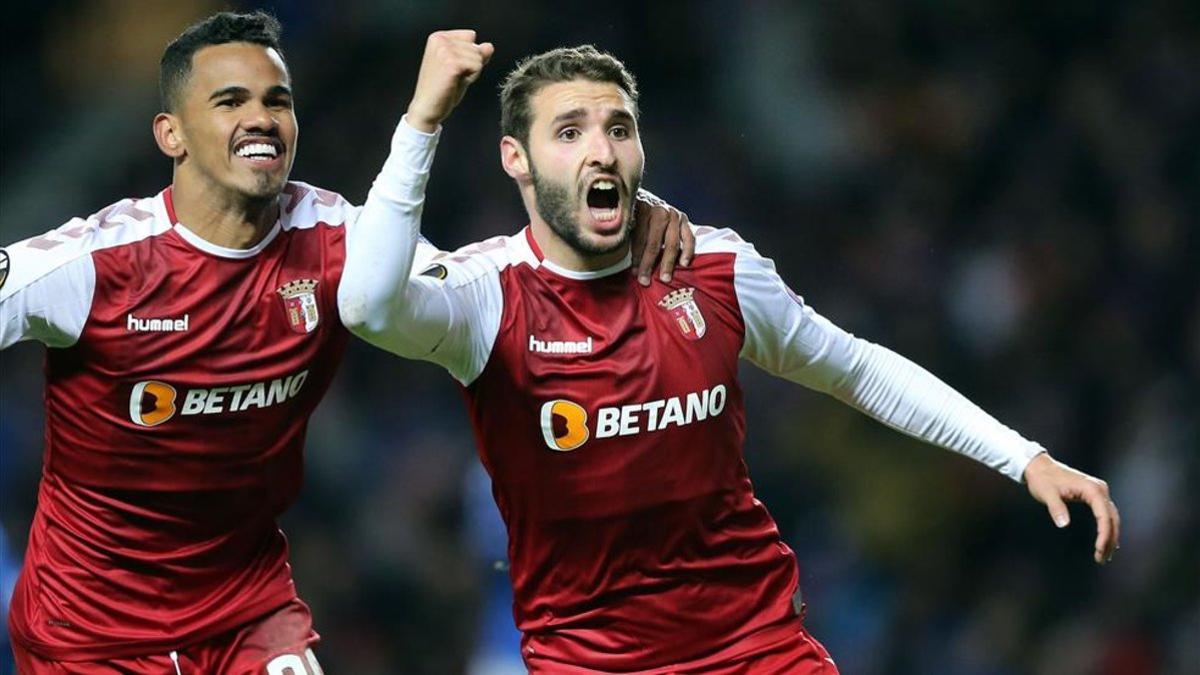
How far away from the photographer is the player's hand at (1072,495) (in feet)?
16.4

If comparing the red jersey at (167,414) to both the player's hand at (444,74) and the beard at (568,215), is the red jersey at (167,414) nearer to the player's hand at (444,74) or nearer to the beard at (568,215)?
the beard at (568,215)

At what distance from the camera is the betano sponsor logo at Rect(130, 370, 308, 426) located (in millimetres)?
5098

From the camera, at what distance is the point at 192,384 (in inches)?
200

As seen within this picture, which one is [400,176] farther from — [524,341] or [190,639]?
[190,639]

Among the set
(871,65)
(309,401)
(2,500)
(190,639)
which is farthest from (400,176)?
(871,65)

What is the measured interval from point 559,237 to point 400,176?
2.30 ft

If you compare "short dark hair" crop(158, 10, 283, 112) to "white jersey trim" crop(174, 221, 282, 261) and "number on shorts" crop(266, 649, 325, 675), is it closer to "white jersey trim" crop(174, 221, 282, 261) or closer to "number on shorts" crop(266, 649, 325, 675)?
"white jersey trim" crop(174, 221, 282, 261)

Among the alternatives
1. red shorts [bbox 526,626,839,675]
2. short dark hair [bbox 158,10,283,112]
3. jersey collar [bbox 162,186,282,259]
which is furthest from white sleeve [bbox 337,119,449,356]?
red shorts [bbox 526,626,839,675]

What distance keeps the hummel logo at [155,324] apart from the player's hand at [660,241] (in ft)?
3.82

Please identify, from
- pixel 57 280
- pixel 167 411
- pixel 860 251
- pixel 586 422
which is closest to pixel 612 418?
pixel 586 422

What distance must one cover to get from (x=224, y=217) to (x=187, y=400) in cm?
48

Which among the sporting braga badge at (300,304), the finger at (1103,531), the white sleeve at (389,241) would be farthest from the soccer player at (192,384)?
the finger at (1103,531)

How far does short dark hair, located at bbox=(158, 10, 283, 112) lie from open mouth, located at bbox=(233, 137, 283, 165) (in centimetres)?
28

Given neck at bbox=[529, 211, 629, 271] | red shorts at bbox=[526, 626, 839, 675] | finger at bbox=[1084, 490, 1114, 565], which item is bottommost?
red shorts at bbox=[526, 626, 839, 675]
